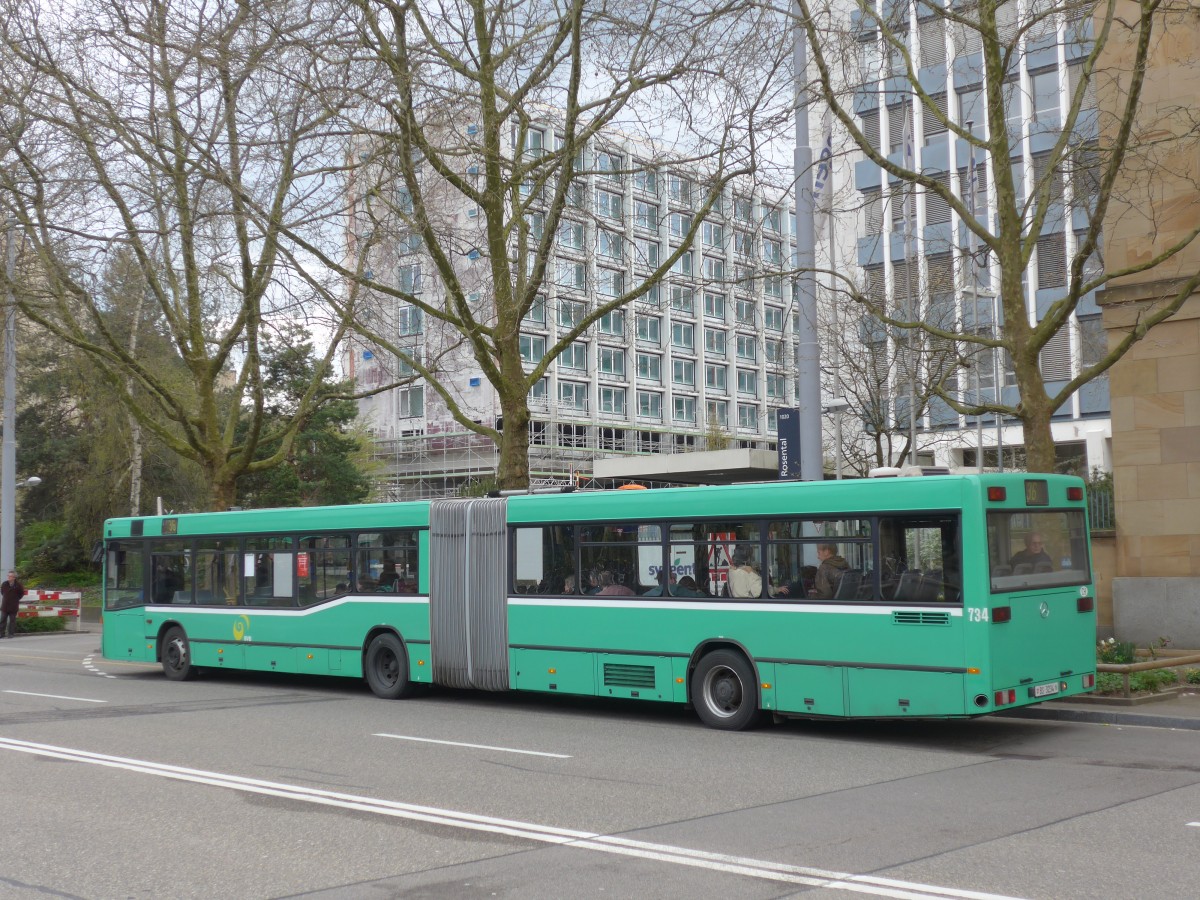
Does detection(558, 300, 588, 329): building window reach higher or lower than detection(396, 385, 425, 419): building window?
lower

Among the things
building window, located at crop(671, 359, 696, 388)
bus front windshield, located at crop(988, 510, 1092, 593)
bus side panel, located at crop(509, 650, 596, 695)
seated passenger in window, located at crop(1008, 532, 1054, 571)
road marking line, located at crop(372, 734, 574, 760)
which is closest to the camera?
road marking line, located at crop(372, 734, 574, 760)

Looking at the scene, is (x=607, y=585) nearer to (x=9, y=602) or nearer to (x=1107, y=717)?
(x=1107, y=717)

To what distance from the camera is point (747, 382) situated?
9256cm

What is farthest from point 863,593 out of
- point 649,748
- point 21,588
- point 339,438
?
point 339,438

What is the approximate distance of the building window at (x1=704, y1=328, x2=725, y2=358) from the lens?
88188 millimetres

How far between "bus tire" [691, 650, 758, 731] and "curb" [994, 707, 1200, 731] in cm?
312

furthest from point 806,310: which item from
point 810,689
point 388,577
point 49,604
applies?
point 49,604

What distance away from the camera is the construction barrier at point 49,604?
35.7 metres

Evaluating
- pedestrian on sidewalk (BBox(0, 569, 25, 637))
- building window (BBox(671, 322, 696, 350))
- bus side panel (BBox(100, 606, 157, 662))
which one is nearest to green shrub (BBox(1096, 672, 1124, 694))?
bus side panel (BBox(100, 606, 157, 662))

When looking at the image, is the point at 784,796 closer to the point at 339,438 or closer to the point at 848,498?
the point at 848,498

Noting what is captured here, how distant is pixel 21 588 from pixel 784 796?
95.1ft

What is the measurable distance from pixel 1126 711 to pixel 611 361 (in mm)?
68087

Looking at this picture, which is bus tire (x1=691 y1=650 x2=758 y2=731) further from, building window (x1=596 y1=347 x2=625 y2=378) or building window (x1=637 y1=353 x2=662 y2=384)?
building window (x1=637 y1=353 x2=662 y2=384)

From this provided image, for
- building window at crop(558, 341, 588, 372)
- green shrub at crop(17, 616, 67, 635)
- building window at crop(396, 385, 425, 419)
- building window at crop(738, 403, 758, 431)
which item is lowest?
green shrub at crop(17, 616, 67, 635)
